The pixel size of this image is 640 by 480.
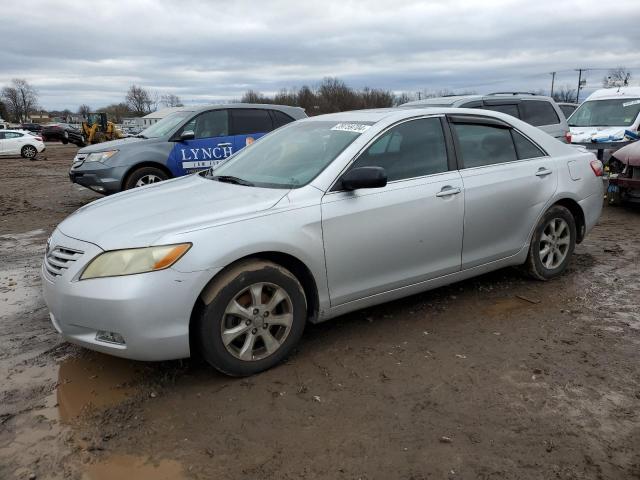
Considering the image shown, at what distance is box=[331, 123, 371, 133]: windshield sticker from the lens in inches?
159

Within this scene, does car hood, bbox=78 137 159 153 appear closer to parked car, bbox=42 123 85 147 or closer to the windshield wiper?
the windshield wiper

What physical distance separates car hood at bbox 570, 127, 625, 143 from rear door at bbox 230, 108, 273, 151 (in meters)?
6.39

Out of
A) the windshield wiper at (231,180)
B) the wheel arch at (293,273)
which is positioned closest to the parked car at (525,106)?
the windshield wiper at (231,180)

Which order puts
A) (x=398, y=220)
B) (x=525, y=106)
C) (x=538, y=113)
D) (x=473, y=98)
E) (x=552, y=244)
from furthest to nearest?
1. (x=538, y=113)
2. (x=525, y=106)
3. (x=473, y=98)
4. (x=552, y=244)
5. (x=398, y=220)

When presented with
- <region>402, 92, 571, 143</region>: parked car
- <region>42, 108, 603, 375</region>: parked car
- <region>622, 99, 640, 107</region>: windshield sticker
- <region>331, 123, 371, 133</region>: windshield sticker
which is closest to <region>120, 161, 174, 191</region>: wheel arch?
<region>402, 92, 571, 143</region>: parked car

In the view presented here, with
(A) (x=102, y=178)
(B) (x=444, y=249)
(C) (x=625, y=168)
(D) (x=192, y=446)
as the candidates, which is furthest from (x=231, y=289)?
(C) (x=625, y=168)

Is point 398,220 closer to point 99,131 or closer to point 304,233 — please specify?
point 304,233

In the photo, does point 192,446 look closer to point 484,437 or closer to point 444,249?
point 484,437

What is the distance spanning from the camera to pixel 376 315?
4426mm

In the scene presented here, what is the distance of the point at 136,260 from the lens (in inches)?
120

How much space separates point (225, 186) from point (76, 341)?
1457 mm

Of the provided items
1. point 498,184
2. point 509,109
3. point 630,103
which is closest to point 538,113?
point 509,109

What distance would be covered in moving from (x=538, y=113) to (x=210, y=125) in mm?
5891

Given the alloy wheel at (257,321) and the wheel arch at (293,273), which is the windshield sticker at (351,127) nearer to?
the wheel arch at (293,273)
